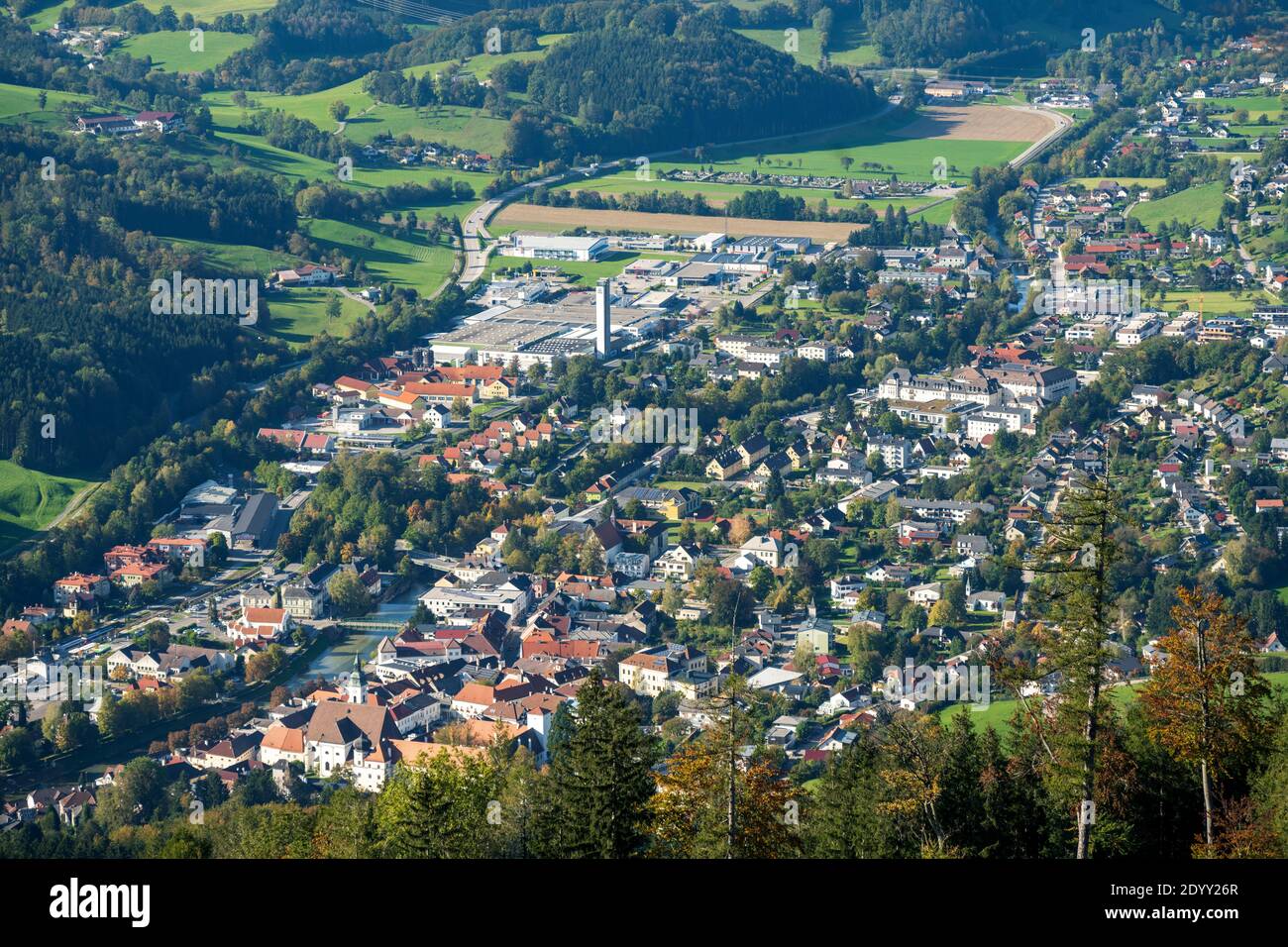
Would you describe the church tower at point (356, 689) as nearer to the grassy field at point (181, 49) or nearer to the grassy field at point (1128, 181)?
the grassy field at point (1128, 181)

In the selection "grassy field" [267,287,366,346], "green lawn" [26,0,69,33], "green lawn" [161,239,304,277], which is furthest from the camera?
"green lawn" [26,0,69,33]

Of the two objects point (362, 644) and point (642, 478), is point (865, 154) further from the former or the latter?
point (362, 644)

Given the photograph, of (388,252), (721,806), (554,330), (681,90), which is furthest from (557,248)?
(721,806)

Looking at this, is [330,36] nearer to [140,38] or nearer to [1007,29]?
[140,38]

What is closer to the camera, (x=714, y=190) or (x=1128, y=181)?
(x=1128, y=181)

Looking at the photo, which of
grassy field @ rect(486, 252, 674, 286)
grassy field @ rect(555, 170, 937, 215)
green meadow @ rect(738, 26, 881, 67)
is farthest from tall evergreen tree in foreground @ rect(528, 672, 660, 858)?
green meadow @ rect(738, 26, 881, 67)

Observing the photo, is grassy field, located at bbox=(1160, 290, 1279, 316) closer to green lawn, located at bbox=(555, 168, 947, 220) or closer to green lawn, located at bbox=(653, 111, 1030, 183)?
green lawn, located at bbox=(555, 168, 947, 220)
